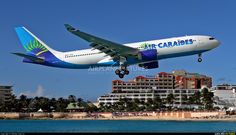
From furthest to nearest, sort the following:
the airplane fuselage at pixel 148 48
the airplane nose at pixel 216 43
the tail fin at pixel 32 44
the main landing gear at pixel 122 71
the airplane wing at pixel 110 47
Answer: the tail fin at pixel 32 44 → the airplane nose at pixel 216 43 → the airplane wing at pixel 110 47 → the airplane fuselage at pixel 148 48 → the main landing gear at pixel 122 71

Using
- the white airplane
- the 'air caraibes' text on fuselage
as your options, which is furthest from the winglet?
the 'air caraibes' text on fuselage

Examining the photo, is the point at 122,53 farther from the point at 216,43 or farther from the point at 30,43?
the point at 30,43

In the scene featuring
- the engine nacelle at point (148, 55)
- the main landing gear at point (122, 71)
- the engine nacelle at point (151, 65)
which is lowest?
the main landing gear at point (122, 71)

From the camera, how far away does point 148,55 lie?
5603 centimetres

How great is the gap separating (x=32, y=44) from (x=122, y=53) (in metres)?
14.2

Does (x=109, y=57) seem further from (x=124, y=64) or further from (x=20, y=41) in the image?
(x=20, y=41)

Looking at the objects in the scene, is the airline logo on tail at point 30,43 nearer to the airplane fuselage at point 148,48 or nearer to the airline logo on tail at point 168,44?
the airplane fuselage at point 148,48

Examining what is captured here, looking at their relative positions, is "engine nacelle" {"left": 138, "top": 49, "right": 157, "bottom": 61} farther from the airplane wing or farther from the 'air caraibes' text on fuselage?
the airplane wing

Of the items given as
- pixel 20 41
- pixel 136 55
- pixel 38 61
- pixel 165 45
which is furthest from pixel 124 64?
pixel 20 41

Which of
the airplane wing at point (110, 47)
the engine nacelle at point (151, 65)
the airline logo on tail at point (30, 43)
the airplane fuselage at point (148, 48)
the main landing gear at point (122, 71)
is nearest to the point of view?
the main landing gear at point (122, 71)

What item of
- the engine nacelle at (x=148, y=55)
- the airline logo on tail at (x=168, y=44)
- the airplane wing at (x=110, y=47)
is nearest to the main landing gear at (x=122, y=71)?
the airplane wing at (x=110, y=47)

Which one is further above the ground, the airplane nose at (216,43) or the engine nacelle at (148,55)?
the airplane nose at (216,43)

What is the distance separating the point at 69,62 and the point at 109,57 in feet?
18.3

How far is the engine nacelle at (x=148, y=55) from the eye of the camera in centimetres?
5594
